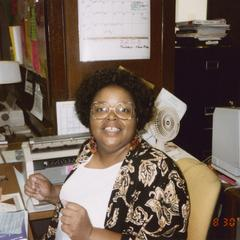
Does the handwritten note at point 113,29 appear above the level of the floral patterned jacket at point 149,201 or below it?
above

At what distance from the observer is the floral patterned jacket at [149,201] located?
1.15 meters

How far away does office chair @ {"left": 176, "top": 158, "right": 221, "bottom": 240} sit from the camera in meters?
1.20

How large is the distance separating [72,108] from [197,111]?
135 centimetres

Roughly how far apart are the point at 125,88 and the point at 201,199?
471 millimetres

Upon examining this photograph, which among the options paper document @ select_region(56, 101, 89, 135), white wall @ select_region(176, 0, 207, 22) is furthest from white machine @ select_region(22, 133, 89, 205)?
white wall @ select_region(176, 0, 207, 22)

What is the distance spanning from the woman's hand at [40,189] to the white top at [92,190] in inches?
3.3

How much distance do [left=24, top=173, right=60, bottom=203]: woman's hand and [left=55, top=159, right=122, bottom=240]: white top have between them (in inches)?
3.3

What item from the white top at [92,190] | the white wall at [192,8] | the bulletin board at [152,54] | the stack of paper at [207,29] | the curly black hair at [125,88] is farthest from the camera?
the white wall at [192,8]

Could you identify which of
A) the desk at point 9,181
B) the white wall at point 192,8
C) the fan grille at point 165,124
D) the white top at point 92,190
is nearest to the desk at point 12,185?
the desk at point 9,181

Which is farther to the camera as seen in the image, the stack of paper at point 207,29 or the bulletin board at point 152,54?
the stack of paper at point 207,29

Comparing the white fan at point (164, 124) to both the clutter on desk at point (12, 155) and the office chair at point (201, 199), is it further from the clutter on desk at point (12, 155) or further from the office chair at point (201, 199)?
the clutter on desk at point (12, 155)
